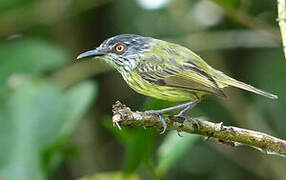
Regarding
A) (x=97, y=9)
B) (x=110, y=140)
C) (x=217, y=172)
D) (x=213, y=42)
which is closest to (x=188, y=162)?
(x=217, y=172)

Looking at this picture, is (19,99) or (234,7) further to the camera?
(19,99)

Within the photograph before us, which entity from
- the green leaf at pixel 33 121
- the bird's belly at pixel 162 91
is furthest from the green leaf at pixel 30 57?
the bird's belly at pixel 162 91

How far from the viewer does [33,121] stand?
5000 mm

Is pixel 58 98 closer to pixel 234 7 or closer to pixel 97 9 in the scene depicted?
pixel 234 7

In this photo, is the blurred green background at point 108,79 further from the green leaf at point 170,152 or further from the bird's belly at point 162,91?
the bird's belly at point 162,91

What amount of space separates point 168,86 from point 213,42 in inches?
98.3

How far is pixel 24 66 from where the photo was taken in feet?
19.4

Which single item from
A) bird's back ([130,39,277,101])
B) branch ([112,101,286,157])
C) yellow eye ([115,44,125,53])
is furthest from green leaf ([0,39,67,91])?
branch ([112,101,286,157])

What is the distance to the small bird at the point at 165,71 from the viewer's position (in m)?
3.88

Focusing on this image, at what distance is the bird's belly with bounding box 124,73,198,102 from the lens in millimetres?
3916

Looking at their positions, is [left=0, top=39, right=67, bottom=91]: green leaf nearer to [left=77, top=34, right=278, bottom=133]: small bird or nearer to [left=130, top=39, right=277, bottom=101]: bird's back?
[left=77, top=34, right=278, bottom=133]: small bird

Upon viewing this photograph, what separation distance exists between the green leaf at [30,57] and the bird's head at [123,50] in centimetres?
153

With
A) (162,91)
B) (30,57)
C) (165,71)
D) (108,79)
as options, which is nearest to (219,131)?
(162,91)

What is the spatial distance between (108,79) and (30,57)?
56.1 inches
